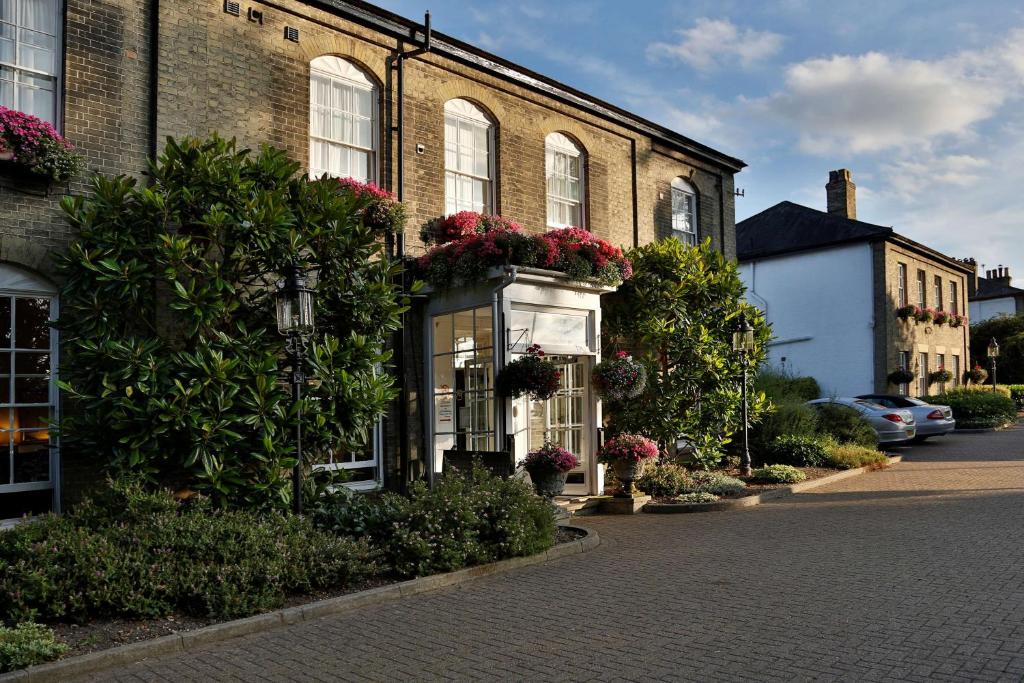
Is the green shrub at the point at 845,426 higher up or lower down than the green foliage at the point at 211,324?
lower down

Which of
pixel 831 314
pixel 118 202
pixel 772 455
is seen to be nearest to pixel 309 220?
pixel 118 202

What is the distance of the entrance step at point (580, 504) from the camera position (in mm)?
11742

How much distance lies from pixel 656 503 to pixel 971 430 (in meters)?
18.8

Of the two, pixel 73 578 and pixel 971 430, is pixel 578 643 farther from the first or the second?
pixel 971 430

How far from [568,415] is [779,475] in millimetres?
4218

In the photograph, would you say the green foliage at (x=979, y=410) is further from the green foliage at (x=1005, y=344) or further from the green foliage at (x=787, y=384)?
the green foliage at (x=1005, y=344)

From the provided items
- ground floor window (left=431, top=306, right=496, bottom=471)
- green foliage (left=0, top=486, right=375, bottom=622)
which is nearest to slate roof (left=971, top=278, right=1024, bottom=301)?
ground floor window (left=431, top=306, right=496, bottom=471)

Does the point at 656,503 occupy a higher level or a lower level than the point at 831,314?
lower

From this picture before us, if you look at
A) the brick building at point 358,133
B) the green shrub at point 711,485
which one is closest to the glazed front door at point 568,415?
the brick building at point 358,133

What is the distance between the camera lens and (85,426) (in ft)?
28.0

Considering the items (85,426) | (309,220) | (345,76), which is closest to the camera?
(85,426)

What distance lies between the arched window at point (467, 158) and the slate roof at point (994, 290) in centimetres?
4672

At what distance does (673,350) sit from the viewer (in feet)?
46.9

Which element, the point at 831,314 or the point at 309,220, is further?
the point at 831,314
